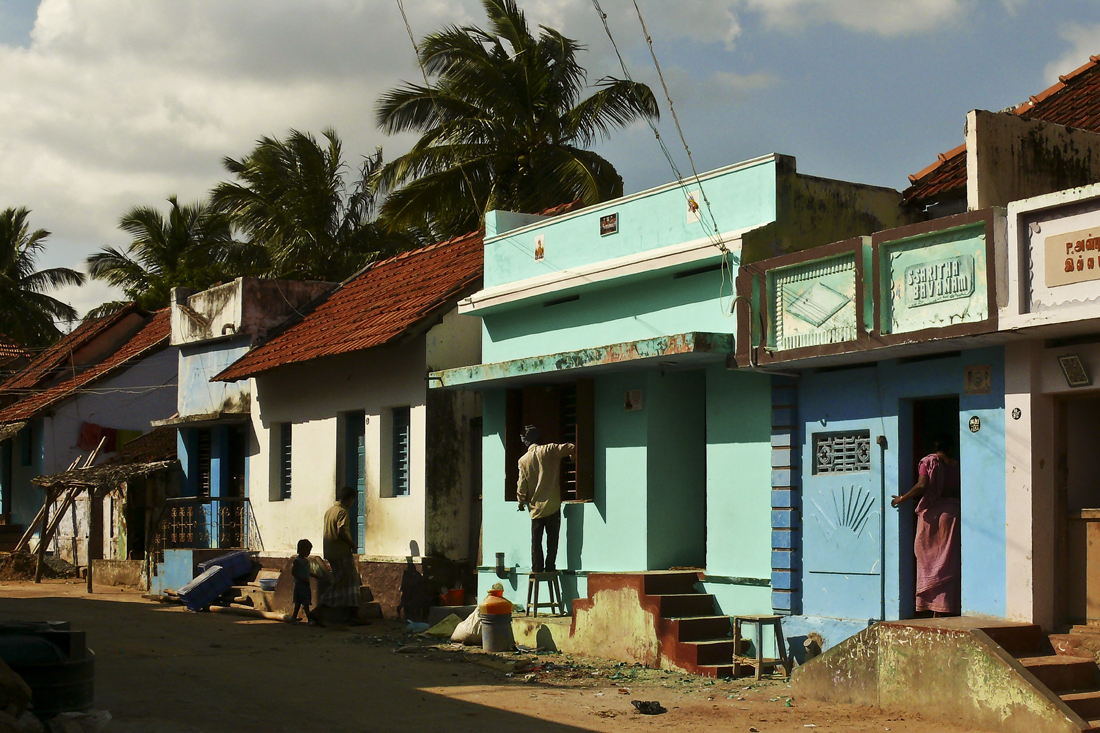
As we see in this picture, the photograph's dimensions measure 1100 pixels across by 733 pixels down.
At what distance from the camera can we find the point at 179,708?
963 centimetres

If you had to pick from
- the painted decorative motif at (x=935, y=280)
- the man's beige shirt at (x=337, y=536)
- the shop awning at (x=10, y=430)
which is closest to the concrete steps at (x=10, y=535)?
the shop awning at (x=10, y=430)

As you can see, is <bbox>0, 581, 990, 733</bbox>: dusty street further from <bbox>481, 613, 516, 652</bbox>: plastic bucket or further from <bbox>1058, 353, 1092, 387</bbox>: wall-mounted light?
<bbox>1058, 353, 1092, 387</bbox>: wall-mounted light

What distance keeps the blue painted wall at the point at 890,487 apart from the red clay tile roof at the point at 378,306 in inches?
244

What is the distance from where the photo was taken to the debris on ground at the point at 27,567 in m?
24.1

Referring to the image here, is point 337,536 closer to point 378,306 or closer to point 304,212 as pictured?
point 378,306

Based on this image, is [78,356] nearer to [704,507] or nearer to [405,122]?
[405,122]

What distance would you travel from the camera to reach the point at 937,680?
934 centimetres

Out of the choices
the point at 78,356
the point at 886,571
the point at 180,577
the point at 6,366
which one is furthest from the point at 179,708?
the point at 6,366

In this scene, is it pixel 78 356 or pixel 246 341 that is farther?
pixel 78 356

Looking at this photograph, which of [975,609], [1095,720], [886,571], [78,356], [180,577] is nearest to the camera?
[1095,720]

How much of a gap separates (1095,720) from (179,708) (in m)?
6.59

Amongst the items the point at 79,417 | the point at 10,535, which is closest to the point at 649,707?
the point at 79,417

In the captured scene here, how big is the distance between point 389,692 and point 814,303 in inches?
199

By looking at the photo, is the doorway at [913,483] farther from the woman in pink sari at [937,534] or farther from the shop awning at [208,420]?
the shop awning at [208,420]
